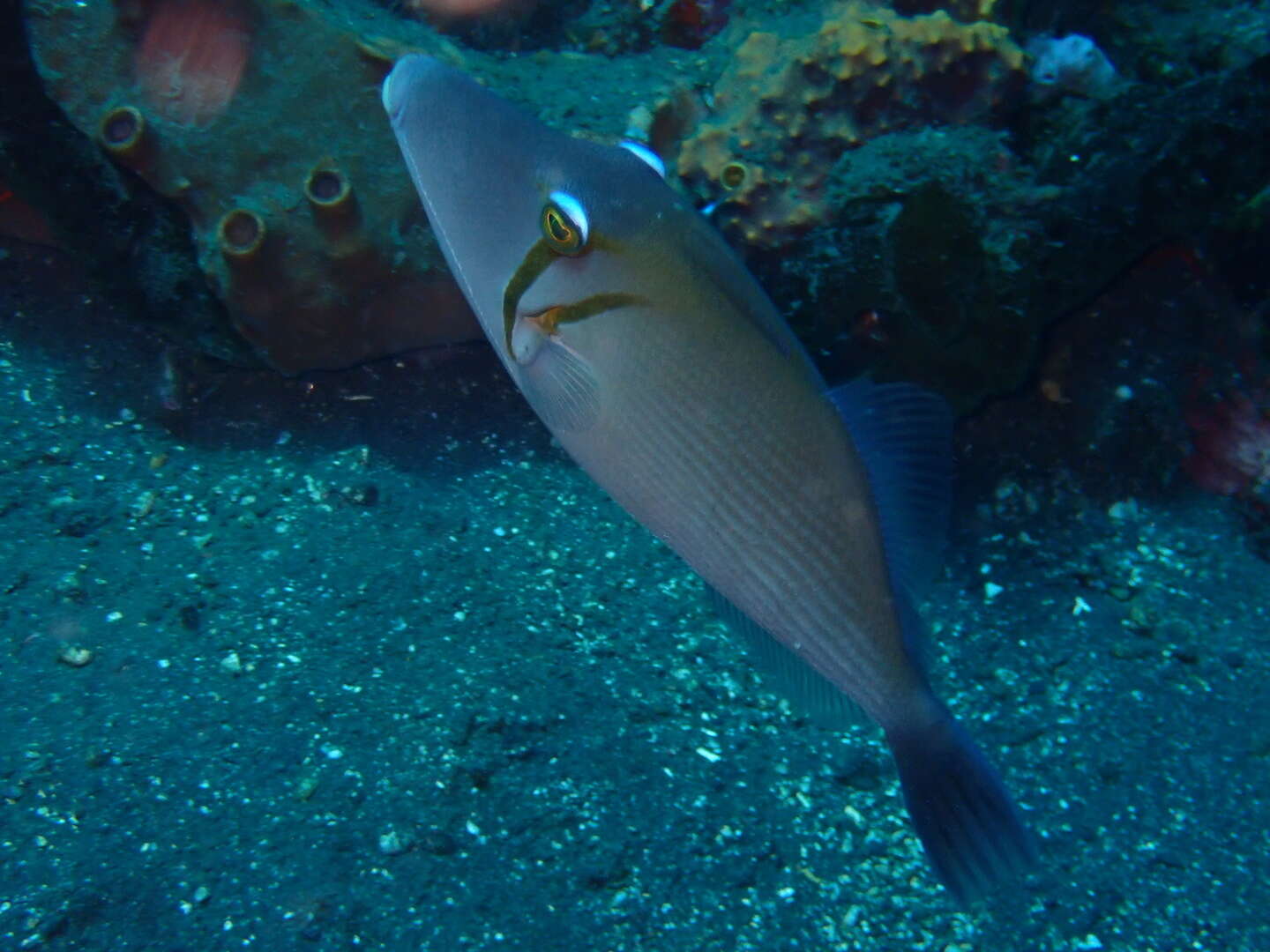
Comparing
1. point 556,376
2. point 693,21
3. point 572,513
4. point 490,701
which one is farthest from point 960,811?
point 693,21

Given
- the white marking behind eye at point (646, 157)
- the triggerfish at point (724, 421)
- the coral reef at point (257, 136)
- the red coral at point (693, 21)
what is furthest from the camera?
the red coral at point (693, 21)

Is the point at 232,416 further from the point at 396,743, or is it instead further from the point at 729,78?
the point at 729,78

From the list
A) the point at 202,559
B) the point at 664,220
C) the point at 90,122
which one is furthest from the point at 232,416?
the point at 664,220

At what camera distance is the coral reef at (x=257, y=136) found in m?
3.43

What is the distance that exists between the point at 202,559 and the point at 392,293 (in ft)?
4.81

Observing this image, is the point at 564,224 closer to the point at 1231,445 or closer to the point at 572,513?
the point at 572,513

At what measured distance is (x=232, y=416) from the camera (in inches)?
153

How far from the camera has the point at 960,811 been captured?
1.55 m

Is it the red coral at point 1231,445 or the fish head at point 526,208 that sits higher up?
the red coral at point 1231,445

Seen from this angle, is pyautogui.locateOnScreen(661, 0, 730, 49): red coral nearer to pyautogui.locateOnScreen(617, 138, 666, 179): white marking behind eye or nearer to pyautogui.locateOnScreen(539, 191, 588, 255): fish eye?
pyautogui.locateOnScreen(617, 138, 666, 179): white marking behind eye

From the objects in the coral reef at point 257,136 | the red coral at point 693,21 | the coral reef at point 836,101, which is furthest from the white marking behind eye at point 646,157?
the red coral at point 693,21

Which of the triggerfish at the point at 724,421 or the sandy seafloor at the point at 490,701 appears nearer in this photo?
the triggerfish at the point at 724,421

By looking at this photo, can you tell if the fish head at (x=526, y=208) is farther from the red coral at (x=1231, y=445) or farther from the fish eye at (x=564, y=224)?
the red coral at (x=1231, y=445)

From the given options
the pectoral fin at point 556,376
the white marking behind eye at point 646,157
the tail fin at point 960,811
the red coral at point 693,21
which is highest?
the red coral at point 693,21
